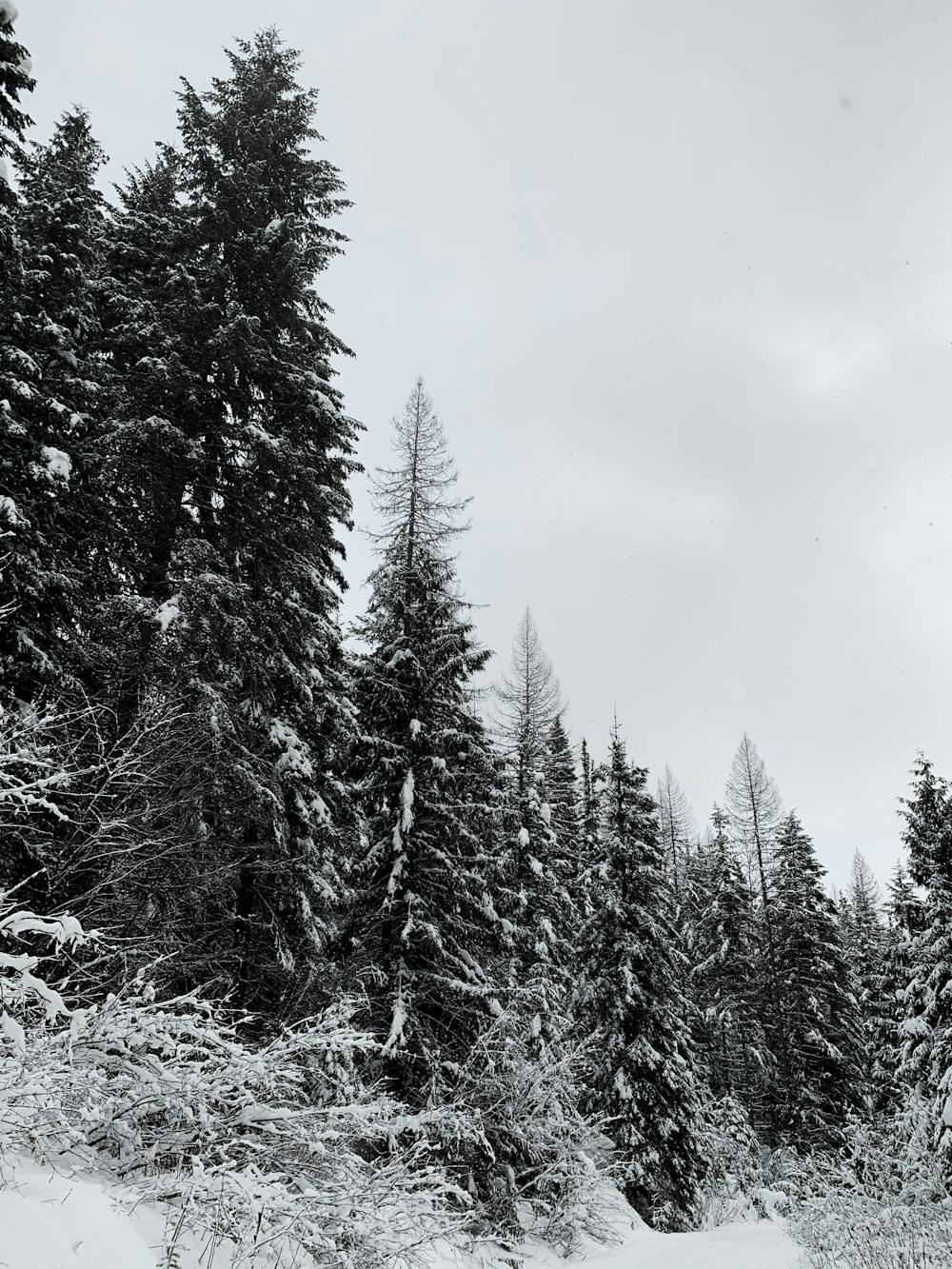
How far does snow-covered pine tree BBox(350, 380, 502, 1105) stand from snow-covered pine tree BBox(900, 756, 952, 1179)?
385 inches

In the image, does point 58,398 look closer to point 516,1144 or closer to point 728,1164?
point 516,1144

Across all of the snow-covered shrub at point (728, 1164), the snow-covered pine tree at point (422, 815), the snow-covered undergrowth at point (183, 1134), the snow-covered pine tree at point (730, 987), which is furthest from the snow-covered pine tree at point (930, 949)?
the snow-covered undergrowth at point (183, 1134)

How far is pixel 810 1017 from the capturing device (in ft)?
85.3

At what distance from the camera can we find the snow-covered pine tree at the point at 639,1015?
19.0 metres

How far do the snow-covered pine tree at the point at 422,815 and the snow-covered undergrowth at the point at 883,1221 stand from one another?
5624 mm

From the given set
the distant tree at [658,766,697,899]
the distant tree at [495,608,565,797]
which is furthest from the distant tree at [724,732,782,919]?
the distant tree at [495,608,565,797]

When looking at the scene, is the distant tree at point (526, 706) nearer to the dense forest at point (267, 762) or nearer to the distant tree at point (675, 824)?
the dense forest at point (267, 762)

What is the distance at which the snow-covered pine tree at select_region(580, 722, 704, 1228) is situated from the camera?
747 inches

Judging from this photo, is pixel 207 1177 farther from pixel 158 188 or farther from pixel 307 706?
pixel 158 188

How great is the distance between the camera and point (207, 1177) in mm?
3934

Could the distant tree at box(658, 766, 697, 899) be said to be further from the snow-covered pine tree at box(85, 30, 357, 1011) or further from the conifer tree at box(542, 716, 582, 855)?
the snow-covered pine tree at box(85, 30, 357, 1011)

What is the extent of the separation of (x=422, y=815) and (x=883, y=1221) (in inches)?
337

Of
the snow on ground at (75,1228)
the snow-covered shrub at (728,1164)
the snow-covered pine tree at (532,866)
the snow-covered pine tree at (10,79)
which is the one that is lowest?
the snow-covered shrub at (728,1164)

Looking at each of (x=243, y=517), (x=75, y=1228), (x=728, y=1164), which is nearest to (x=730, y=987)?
(x=728, y=1164)
